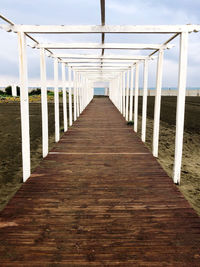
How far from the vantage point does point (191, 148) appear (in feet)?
31.8

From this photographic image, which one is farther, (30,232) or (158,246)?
(30,232)

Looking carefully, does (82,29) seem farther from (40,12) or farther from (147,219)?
(147,219)

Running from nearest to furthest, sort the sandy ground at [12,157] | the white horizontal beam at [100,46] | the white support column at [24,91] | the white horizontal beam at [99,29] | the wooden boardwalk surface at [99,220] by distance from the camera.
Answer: the wooden boardwalk surface at [99,220] → the white support column at [24,91] → the white horizontal beam at [99,29] → the sandy ground at [12,157] → the white horizontal beam at [100,46]

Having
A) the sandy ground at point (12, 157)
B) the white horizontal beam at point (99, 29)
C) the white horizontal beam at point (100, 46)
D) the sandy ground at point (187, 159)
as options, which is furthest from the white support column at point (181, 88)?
the sandy ground at point (12, 157)

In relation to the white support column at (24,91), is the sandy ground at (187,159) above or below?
below

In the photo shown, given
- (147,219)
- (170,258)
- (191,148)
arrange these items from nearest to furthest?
(170,258)
(147,219)
(191,148)

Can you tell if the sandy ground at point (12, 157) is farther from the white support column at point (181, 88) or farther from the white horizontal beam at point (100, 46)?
the white support column at point (181, 88)

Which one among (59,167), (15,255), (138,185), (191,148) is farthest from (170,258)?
(191,148)

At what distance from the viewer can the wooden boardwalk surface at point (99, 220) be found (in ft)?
8.81

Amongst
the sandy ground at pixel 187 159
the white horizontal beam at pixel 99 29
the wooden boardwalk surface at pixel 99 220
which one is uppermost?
the white horizontal beam at pixel 99 29

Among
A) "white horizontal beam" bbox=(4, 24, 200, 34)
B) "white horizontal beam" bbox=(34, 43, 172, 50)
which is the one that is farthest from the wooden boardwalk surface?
"white horizontal beam" bbox=(34, 43, 172, 50)

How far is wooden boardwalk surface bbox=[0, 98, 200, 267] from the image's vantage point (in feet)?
8.81

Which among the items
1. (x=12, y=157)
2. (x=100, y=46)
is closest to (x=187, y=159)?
(x=100, y=46)

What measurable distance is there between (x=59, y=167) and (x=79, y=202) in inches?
73.8
